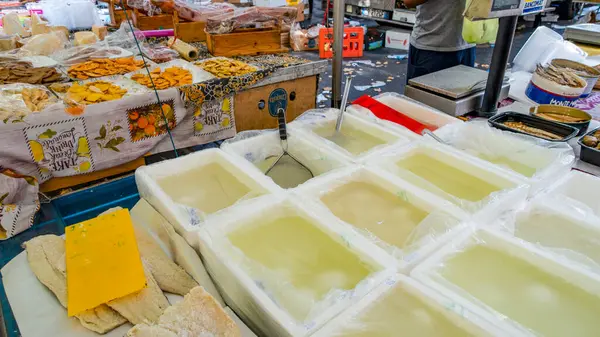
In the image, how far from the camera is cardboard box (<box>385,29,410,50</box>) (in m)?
6.45

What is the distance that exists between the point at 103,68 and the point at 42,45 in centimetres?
73

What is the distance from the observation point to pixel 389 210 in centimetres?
129

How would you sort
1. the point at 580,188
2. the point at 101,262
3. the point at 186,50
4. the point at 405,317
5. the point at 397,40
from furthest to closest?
the point at 397,40
the point at 186,50
the point at 580,188
the point at 101,262
the point at 405,317

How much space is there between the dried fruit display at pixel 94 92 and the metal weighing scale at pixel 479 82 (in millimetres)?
1681

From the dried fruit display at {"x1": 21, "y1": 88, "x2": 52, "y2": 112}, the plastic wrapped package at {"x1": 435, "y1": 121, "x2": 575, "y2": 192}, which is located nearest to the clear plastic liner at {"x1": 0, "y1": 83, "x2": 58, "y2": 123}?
the dried fruit display at {"x1": 21, "y1": 88, "x2": 52, "y2": 112}

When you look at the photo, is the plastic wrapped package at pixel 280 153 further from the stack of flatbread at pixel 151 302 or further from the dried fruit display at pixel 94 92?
the dried fruit display at pixel 94 92

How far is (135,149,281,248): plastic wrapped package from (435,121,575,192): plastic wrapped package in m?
0.88

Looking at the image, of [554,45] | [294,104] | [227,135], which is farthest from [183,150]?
[554,45]

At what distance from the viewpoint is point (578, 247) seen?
1143 mm

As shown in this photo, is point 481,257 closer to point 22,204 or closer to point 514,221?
point 514,221

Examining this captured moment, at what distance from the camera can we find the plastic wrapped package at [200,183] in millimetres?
1279

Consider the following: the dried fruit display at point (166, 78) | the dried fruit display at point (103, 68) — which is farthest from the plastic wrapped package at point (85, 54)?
the dried fruit display at point (166, 78)

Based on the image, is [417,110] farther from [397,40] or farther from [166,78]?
[397,40]

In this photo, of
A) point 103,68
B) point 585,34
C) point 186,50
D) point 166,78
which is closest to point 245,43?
point 186,50
